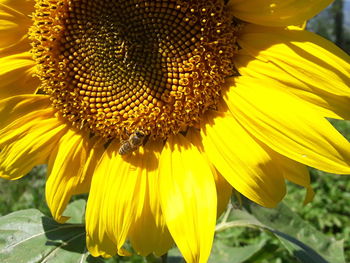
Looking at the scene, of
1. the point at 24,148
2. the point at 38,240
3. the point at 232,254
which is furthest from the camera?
the point at 232,254

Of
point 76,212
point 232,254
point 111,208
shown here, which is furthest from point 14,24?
point 232,254

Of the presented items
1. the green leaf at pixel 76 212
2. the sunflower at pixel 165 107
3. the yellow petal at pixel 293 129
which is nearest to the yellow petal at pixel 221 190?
the sunflower at pixel 165 107

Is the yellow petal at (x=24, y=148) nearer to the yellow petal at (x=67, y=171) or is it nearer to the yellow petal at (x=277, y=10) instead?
the yellow petal at (x=67, y=171)

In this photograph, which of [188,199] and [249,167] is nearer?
[249,167]

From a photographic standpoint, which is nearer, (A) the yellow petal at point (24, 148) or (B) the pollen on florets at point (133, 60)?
(B) the pollen on florets at point (133, 60)

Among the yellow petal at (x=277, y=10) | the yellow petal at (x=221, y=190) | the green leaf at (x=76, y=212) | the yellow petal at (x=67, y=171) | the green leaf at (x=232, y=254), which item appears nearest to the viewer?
the yellow petal at (x=277, y=10)

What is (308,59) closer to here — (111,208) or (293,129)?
(293,129)

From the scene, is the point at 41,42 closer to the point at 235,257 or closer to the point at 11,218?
the point at 11,218
